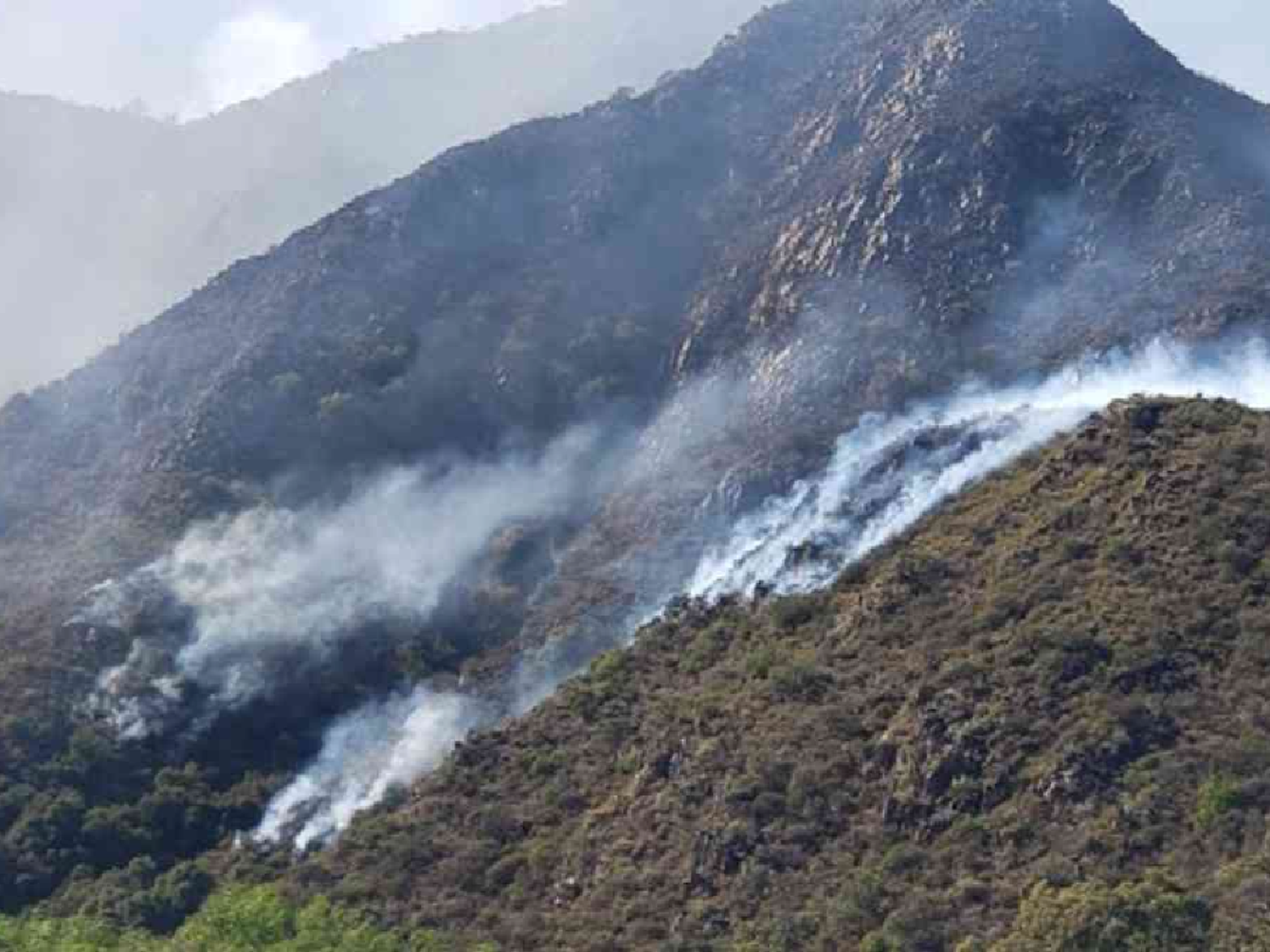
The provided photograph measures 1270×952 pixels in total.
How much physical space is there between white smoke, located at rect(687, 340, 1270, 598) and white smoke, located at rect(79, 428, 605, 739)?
15303 mm

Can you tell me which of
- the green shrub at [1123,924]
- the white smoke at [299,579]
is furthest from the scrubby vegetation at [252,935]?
the white smoke at [299,579]

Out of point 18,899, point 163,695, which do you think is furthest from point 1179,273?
point 18,899

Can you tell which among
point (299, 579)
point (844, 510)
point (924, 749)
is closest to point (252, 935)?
point (924, 749)

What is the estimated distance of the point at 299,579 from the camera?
106312 mm

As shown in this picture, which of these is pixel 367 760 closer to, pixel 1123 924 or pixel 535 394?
pixel 535 394

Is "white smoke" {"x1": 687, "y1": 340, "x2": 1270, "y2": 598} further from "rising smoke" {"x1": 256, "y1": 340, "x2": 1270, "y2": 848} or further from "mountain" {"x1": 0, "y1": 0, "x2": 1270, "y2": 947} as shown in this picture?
"mountain" {"x1": 0, "y1": 0, "x2": 1270, "y2": 947}

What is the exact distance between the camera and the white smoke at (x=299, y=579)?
10038cm

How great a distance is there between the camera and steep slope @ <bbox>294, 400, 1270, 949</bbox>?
65438mm

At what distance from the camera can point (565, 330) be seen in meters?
122

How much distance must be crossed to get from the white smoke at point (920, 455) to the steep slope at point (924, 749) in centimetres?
262

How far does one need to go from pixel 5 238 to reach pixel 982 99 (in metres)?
108

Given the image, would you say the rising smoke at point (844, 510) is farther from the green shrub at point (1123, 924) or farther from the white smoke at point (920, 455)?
the green shrub at point (1123, 924)

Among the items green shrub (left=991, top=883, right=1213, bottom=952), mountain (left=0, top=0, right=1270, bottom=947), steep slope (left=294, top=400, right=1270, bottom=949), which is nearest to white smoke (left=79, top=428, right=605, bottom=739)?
mountain (left=0, top=0, right=1270, bottom=947)

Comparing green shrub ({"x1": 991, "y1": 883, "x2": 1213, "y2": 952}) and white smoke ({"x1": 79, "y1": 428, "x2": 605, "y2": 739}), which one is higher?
white smoke ({"x1": 79, "y1": 428, "x2": 605, "y2": 739})
